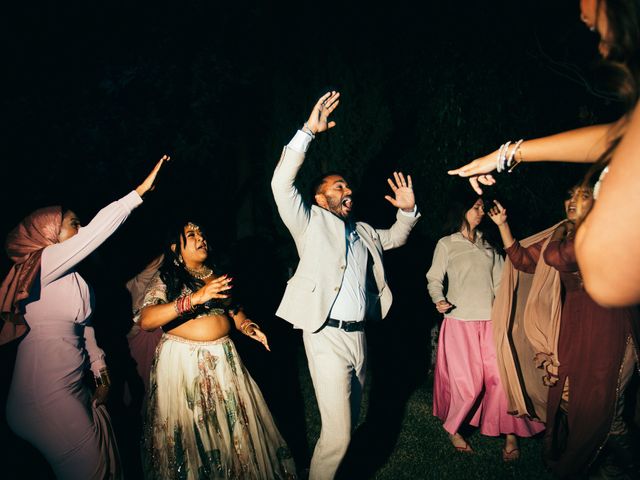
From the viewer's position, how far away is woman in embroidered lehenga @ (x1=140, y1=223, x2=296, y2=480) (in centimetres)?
293

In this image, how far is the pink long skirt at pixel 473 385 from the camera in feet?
12.7

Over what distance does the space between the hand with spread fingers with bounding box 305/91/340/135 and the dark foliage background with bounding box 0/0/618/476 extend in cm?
136

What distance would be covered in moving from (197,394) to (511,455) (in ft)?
9.38

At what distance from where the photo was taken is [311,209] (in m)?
3.21

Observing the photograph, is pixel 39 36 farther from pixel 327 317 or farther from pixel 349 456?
pixel 349 456

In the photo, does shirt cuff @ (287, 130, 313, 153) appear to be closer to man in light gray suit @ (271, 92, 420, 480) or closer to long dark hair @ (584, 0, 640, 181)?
man in light gray suit @ (271, 92, 420, 480)

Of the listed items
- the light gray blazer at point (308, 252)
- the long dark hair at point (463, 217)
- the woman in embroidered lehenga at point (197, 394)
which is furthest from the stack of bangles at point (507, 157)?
the long dark hair at point (463, 217)

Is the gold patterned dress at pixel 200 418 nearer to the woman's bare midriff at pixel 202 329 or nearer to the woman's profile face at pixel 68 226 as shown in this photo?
the woman's bare midriff at pixel 202 329

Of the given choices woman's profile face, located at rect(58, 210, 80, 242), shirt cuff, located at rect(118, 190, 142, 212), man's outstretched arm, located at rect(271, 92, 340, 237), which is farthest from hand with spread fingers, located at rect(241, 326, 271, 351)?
woman's profile face, located at rect(58, 210, 80, 242)

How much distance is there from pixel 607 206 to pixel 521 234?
174 inches

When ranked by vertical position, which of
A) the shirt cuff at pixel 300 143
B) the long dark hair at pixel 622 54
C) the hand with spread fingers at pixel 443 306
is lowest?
the hand with spread fingers at pixel 443 306

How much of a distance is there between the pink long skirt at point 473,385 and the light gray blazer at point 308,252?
1807mm

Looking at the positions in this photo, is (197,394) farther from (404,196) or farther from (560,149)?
(560,149)

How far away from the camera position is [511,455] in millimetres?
3705
